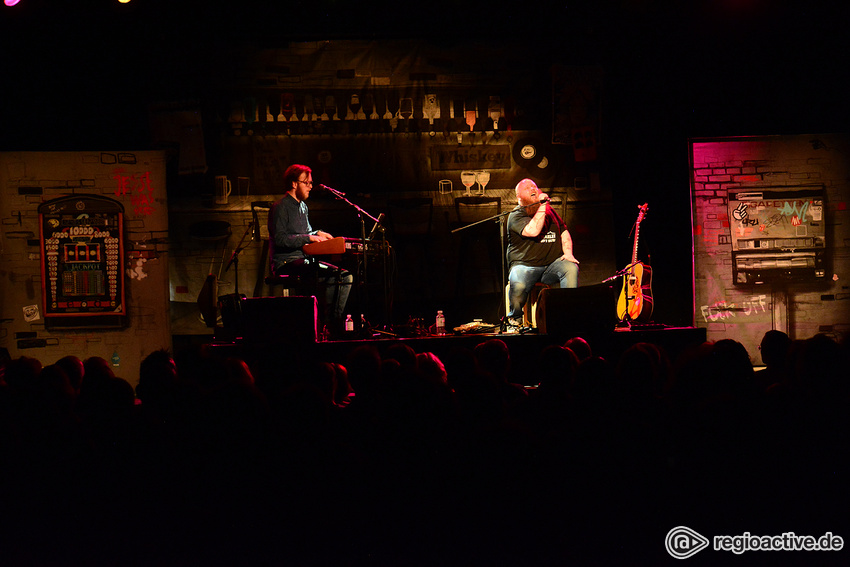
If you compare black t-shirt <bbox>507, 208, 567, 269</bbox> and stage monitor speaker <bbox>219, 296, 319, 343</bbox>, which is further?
black t-shirt <bbox>507, 208, 567, 269</bbox>

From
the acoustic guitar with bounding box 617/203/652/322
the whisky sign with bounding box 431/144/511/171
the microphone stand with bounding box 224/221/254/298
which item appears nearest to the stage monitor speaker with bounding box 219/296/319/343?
the microphone stand with bounding box 224/221/254/298

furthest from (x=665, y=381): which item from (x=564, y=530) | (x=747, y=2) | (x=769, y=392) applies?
(x=747, y=2)

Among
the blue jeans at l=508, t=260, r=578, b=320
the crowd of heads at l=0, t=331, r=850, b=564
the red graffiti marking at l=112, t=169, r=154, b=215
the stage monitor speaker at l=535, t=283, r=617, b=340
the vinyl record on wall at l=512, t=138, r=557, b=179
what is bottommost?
the crowd of heads at l=0, t=331, r=850, b=564

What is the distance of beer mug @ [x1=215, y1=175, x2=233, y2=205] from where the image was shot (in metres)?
7.54

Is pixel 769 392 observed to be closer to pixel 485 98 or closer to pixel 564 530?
pixel 564 530

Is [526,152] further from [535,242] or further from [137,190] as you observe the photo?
[137,190]

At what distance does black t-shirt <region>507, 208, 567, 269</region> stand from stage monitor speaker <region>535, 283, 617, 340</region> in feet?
5.13

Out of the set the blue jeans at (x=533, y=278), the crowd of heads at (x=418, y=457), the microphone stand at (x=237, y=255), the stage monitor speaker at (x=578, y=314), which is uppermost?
the microphone stand at (x=237, y=255)

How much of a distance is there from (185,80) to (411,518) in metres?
6.77

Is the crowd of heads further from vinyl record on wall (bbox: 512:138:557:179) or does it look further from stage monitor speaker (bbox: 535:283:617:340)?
vinyl record on wall (bbox: 512:138:557:179)

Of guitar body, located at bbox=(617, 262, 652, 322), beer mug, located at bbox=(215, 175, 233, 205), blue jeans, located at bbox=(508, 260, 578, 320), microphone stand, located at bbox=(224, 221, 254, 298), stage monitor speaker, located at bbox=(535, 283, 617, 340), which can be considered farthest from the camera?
beer mug, located at bbox=(215, 175, 233, 205)

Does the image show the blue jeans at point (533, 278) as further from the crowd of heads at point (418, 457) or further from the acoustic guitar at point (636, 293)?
the crowd of heads at point (418, 457)

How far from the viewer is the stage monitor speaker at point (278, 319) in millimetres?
5637

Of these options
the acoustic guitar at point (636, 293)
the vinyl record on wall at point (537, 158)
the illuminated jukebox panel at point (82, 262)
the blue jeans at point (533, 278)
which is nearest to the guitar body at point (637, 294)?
the acoustic guitar at point (636, 293)
